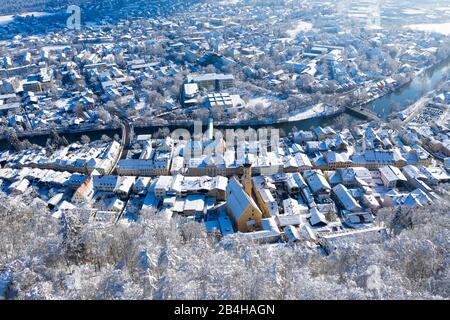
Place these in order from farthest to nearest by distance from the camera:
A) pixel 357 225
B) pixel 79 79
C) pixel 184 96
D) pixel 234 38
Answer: pixel 234 38 < pixel 79 79 < pixel 184 96 < pixel 357 225

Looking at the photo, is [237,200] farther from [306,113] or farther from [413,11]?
[413,11]

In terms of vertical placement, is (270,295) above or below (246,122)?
above

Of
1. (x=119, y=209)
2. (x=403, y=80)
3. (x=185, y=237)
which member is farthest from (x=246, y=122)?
(x=403, y=80)

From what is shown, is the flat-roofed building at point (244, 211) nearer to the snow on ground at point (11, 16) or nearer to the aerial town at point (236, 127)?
the aerial town at point (236, 127)

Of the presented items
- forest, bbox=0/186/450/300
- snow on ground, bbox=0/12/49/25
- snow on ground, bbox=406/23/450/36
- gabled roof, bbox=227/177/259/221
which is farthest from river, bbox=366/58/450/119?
snow on ground, bbox=0/12/49/25

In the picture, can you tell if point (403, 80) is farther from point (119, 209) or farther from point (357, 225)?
point (119, 209)

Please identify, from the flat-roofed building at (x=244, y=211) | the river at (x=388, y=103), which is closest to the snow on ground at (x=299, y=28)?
the river at (x=388, y=103)

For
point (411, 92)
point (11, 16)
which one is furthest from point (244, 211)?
point (11, 16)
